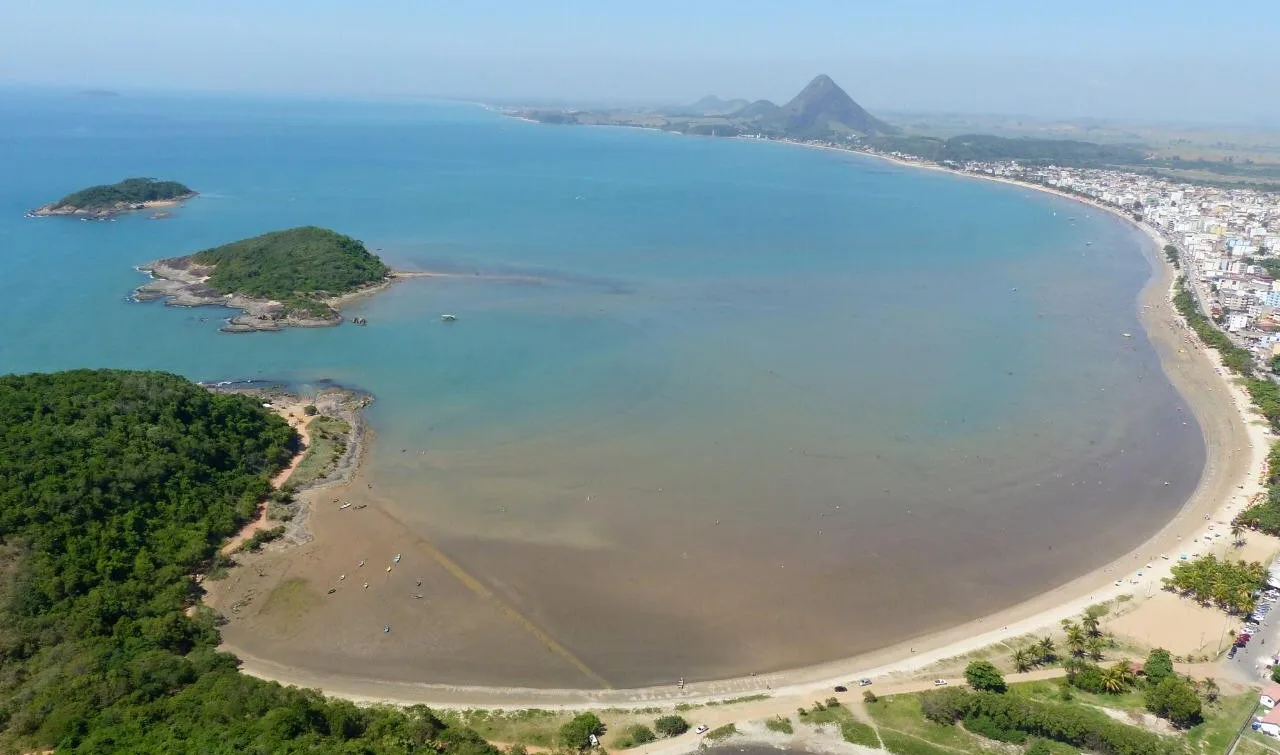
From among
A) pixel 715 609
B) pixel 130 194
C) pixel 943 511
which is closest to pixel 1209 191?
pixel 943 511

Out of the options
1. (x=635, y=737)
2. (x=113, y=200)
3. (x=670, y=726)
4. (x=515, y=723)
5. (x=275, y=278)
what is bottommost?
(x=515, y=723)

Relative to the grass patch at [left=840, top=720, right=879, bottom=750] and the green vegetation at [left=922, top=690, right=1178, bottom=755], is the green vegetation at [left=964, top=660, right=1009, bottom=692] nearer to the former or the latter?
the green vegetation at [left=922, top=690, right=1178, bottom=755]

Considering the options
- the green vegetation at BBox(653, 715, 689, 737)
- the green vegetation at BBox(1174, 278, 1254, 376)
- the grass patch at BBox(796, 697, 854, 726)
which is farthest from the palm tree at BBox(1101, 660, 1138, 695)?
the green vegetation at BBox(1174, 278, 1254, 376)

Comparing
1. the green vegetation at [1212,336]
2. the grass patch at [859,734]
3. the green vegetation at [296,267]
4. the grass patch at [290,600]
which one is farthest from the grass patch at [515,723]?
the green vegetation at [1212,336]

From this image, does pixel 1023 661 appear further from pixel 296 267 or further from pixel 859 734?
pixel 296 267

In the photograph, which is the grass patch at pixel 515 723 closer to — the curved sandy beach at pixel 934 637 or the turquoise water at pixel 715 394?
the curved sandy beach at pixel 934 637

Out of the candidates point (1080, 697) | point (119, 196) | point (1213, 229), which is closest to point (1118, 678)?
point (1080, 697)
